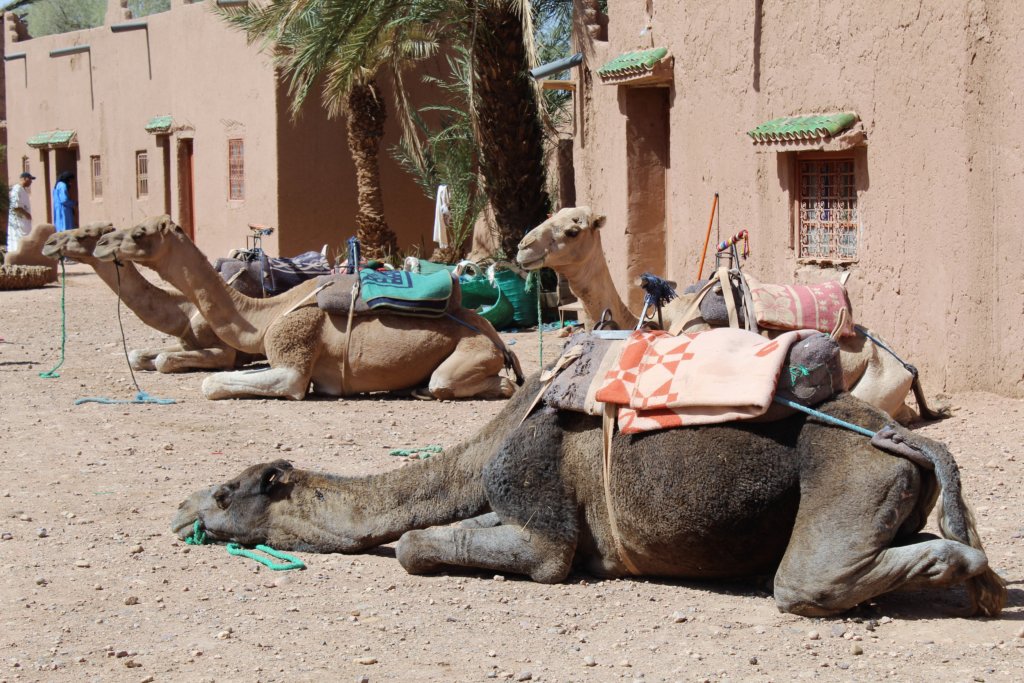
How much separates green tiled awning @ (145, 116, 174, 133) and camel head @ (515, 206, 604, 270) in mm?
17054

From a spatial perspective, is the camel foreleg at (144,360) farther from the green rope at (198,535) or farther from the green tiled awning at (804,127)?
the green rope at (198,535)

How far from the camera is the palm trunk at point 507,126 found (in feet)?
52.1

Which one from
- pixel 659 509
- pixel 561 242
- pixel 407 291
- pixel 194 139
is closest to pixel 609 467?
pixel 659 509

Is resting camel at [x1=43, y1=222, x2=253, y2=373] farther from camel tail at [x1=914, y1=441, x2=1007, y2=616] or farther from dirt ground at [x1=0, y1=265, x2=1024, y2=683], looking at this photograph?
camel tail at [x1=914, y1=441, x2=1007, y2=616]

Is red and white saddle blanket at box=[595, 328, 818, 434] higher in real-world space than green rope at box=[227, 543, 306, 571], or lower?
higher

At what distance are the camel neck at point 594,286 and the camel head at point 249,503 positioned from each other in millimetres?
3496

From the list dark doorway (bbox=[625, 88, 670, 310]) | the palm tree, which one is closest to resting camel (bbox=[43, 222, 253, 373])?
dark doorway (bbox=[625, 88, 670, 310])

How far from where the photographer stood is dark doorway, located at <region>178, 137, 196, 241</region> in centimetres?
2408

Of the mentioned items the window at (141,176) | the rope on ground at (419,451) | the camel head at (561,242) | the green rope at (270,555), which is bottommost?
the rope on ground at (419,451)

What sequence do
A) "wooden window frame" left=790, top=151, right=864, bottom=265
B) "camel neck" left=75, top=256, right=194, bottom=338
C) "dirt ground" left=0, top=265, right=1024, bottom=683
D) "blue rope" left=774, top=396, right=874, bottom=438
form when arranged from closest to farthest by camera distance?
"dirt ground" left=0, top=265, right=1024, bottom=683 < "blue rope" left=774, top=396, right=874, bottom=438 < "wooden window frame" left=790, top=151, right=864, bottom=265 < "camel neck" left=75, top=256, right=194, bottom=338

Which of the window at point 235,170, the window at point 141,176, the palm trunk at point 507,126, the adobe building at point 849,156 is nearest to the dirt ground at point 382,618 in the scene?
the adobe building at point 849,156

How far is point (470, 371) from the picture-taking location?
993 centimetres

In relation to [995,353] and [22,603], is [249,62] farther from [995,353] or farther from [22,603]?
[22,603]

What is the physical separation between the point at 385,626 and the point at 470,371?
533cm
